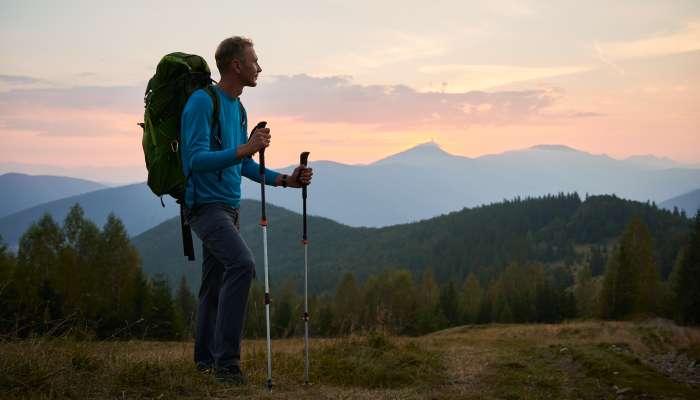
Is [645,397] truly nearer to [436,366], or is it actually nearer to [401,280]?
[436,366]

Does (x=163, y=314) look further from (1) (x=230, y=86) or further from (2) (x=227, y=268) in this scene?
(1) (x=230, y=86)

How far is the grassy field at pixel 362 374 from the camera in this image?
5539mm

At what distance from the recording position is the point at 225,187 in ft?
20.5

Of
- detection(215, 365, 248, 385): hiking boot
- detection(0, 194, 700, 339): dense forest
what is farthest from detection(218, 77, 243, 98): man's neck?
detection(0, 194, 700, 339): dense forest

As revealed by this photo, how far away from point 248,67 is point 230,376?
332 cm

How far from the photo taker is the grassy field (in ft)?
18.2

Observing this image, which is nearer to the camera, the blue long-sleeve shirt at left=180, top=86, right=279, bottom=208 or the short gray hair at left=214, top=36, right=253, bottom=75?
the blue long-sleeve shirt at left=180, top=86, right=279, bottom=208

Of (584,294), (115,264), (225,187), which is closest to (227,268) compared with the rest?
(225,187)

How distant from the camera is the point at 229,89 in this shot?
20.7 ft

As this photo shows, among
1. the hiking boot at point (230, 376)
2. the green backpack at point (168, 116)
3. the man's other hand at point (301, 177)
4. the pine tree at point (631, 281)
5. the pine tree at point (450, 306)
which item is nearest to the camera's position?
the green backpack at point (168, 116)

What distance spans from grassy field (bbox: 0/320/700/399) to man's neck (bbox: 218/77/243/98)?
3.06 meters

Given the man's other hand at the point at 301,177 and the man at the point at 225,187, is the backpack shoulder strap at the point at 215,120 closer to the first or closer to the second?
the man at the point at 225,187

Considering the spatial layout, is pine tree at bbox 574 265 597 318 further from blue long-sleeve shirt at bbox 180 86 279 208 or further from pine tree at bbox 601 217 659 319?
blue long-sleeve shirt at bbox 180 86 279 208

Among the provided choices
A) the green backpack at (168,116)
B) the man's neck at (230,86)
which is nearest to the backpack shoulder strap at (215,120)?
the green backpack at (168,116)
